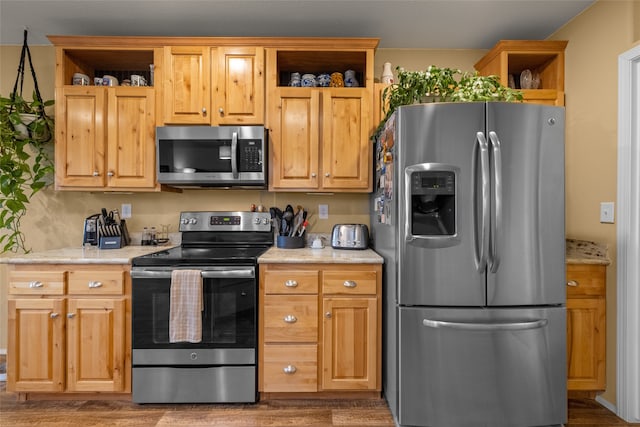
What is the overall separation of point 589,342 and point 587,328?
3.4 inches

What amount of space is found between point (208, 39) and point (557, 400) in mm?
3007

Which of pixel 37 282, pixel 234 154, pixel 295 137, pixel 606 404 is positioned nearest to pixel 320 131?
pixel 295 137

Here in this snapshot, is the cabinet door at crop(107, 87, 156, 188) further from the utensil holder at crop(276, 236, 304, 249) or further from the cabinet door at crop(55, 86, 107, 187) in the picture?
the utensil holder at crop(276, 236, 304, 249)

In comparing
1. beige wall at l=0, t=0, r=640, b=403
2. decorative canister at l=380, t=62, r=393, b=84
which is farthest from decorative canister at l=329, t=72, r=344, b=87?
beige wall at l=0, t=0, r=640, b=403

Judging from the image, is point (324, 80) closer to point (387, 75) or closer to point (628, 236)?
point (387, 75)

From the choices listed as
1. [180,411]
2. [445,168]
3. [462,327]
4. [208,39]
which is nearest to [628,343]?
[462,327]

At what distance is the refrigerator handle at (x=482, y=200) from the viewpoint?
1742mm

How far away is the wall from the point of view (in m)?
2.09

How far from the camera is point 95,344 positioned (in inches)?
82.9

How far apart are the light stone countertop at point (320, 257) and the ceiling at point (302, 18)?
1.61 metres

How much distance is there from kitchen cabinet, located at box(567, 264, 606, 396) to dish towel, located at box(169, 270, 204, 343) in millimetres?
2235

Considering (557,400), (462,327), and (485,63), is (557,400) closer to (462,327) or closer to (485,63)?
(462,327)

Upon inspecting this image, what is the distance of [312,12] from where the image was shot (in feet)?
7.74

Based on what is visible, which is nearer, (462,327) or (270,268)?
Answer: (462,327)
